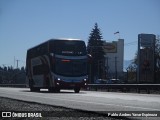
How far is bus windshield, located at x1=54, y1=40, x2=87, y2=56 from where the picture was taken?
3300 cm

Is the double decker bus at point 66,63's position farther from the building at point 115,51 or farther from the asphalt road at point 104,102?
the building at point 115,51

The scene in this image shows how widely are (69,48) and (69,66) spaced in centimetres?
135

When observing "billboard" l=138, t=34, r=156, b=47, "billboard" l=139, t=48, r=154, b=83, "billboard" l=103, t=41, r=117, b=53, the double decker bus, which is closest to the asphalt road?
the double decker bus

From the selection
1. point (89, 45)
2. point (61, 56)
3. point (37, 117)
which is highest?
point (89, 45)

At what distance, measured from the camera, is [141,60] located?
199 ft

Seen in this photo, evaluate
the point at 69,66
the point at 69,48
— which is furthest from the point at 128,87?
the point at 69,48

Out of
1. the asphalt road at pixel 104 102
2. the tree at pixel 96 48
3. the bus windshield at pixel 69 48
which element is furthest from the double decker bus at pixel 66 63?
the tree at pixel 96 48

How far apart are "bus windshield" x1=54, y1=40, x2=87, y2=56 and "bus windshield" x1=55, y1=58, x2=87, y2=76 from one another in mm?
539

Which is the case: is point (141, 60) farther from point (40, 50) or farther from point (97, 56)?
point (97, 56)

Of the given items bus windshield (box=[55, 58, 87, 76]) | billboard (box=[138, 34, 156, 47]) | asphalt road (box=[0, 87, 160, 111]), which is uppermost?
billboard (box=[138, 34, 156, 47])

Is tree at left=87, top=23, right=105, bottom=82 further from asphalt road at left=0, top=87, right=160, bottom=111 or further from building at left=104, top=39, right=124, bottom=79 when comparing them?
asphalt road at left=0, top=87, right=160, bottom=111

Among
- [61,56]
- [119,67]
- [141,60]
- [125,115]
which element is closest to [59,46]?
[61,56]

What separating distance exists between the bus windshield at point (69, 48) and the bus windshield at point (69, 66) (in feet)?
1.77

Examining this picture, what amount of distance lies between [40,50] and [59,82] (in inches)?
168
